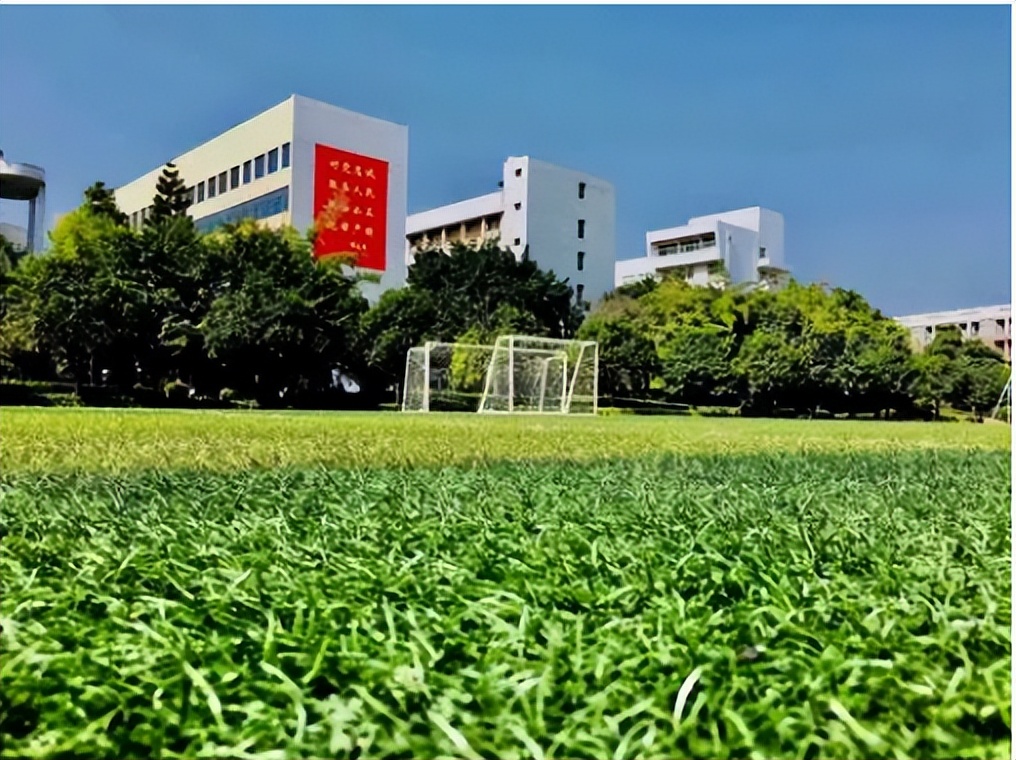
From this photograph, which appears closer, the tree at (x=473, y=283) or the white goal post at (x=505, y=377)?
the white goal post at (x=505, y=377)

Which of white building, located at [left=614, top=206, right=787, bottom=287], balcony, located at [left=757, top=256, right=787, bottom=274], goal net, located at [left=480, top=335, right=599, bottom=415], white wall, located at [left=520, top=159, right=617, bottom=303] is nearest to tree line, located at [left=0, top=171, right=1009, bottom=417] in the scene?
white wall, located at [left=520, top=159, right=617, bottom=303]

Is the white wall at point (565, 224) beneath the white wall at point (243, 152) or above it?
above

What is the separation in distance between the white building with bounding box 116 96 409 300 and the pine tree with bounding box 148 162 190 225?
0.06 meters

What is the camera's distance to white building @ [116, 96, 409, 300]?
16.3ft

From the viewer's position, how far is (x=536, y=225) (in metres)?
12.3

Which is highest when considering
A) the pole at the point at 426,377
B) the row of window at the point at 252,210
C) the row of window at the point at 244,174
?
the row of window at the point at 252,210

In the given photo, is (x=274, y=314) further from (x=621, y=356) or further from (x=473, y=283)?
(x=621, y=356)

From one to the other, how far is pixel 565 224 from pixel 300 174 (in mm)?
6166

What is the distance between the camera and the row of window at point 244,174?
5.73 metres

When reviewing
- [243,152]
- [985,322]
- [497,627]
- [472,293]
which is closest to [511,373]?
[472,293]

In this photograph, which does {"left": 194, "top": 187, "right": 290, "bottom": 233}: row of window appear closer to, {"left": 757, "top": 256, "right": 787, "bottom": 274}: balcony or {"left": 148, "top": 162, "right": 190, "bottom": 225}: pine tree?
{"left": 148, "top": 162, "right": 190, "bottom": 225}: pine tree

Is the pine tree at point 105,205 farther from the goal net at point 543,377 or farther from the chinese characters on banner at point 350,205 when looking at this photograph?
the goal net at point 543,377

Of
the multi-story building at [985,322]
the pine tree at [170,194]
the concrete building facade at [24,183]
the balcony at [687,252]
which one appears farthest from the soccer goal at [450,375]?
the concrete building facade at [24,183]

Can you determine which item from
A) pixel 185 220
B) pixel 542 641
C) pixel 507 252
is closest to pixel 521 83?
pixel 542 641
